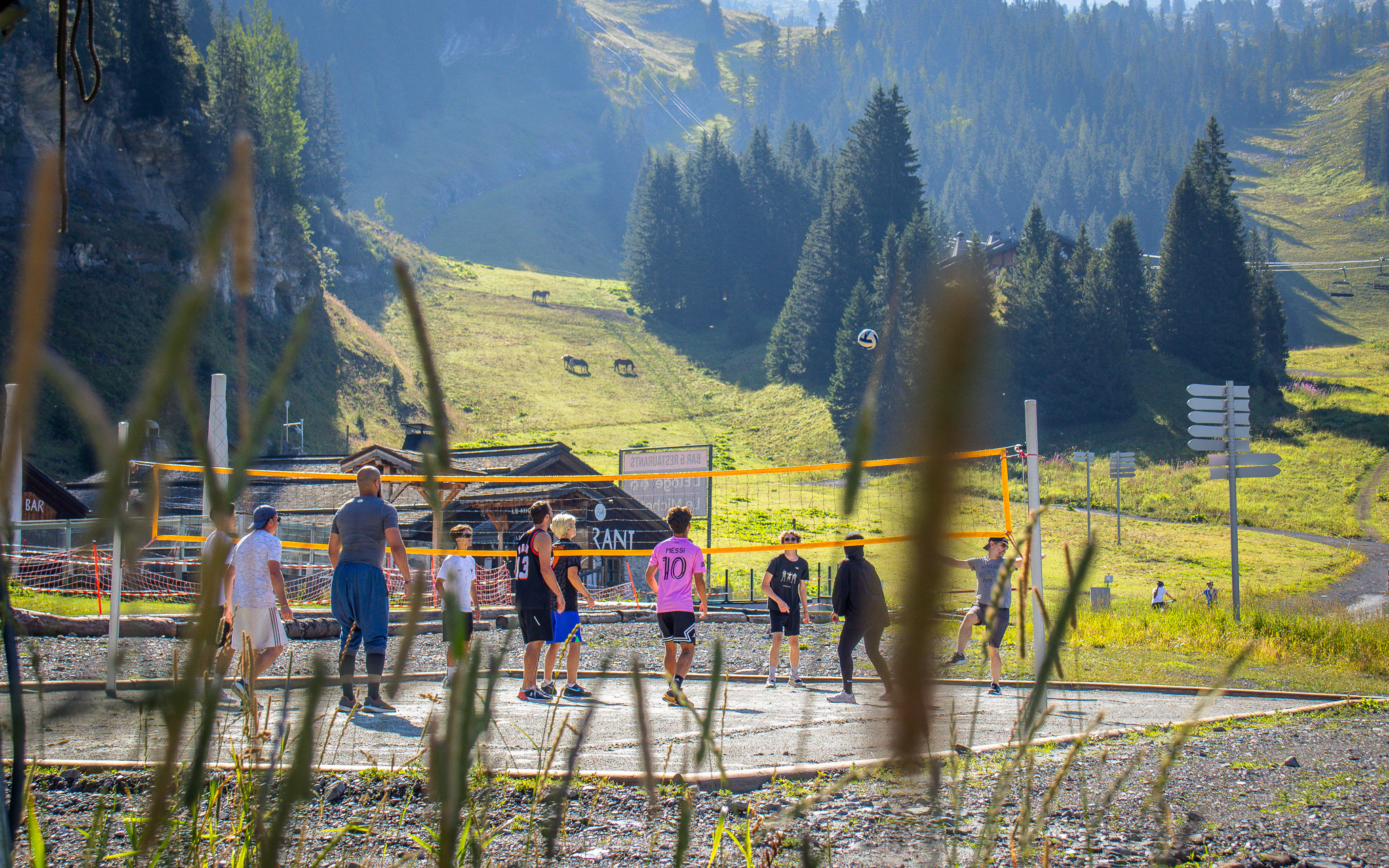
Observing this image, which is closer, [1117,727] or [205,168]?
[1117,727]

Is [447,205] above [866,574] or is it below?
above

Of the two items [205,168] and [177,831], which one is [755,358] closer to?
[205,168]

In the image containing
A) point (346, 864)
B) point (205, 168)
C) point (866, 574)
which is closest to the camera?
point (346, 864)

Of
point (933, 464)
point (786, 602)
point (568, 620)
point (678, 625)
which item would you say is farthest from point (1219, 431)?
point (933, 464)

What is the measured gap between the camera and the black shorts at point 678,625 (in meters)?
8.12

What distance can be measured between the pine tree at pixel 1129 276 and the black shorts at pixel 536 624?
7155 cm

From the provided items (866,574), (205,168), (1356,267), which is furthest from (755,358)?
(1356,267)

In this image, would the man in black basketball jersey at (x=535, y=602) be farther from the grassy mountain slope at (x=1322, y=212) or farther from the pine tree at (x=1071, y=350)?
the grassy mountain slope at (x=1322, y=212)

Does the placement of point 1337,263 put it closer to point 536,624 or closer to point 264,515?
point 536,624

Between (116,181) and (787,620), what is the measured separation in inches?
1762

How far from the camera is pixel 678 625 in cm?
815

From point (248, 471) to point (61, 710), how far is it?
1.47 feet

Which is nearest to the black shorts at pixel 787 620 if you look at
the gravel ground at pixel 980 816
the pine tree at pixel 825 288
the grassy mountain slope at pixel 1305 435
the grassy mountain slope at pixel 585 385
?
the gravel ground at pixel 980 816

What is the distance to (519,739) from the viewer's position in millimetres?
5691
